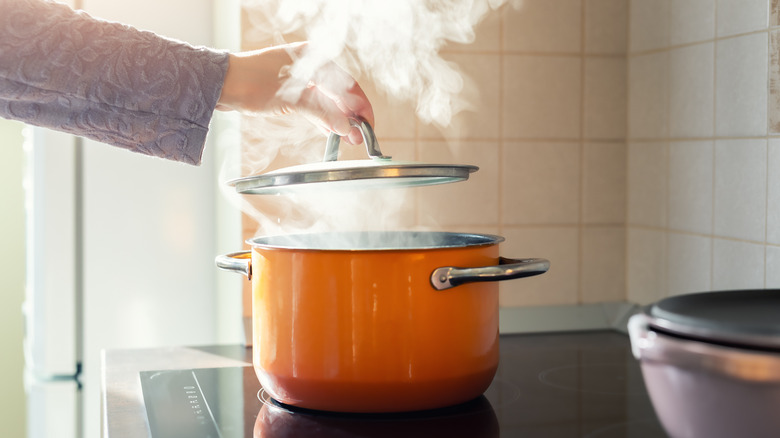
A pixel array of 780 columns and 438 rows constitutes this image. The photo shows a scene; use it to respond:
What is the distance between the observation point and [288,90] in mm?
865

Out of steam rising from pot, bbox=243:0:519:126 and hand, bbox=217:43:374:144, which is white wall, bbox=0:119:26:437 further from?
hand, bbox=217:43:374:144

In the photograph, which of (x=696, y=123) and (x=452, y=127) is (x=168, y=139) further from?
(x=696, y=123)

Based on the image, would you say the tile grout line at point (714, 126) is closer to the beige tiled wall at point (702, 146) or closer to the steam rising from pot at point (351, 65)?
the beige tiled wall at point (702, 146)

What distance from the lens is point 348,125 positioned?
0.88 metres

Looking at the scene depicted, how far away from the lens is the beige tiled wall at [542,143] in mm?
1277

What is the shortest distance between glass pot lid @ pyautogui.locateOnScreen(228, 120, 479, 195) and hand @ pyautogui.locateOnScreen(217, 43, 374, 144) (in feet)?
0.22

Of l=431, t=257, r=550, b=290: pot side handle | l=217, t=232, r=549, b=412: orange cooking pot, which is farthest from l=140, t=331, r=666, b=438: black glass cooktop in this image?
l=431, t=257, r=550, b=290: pot side handle

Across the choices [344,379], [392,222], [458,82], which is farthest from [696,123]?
[344,379]

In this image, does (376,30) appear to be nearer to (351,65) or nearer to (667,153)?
(351,65)

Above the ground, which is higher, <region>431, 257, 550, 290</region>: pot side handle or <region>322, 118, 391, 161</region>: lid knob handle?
<region>322, 118, 391, 161</region>: lid knob handle

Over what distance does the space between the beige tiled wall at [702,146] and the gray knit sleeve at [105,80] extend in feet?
2.22

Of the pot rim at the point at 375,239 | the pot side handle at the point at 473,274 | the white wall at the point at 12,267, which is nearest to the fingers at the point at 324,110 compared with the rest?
the pot rim at the point at 375,239

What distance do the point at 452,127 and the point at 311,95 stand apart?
0.44 metres

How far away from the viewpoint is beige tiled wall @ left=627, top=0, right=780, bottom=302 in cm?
103
